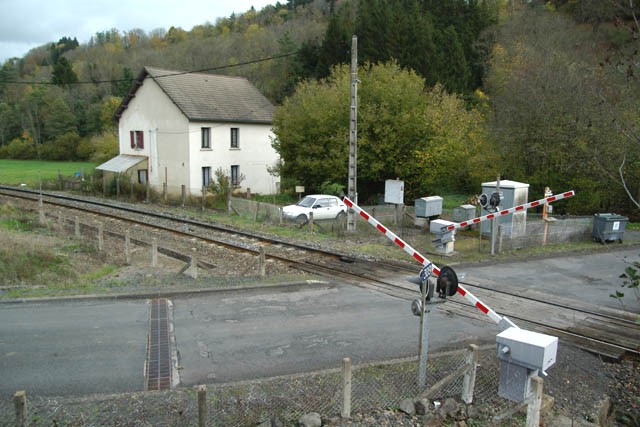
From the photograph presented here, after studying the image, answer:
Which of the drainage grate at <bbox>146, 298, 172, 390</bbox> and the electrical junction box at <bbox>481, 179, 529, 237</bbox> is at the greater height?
the electrical junction box at <bbox>481, 179, 529, 237</bbox>

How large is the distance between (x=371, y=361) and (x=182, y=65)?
3068 inches

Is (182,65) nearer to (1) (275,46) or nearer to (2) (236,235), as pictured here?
(1) (275,46)

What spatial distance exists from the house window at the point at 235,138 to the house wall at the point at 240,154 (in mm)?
151

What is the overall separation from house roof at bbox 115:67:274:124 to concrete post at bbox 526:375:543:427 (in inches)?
1223

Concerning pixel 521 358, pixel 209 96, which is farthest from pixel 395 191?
pixel 209 96

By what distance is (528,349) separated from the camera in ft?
20.9

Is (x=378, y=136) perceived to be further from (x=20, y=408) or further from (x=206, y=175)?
(x=20, y=408)

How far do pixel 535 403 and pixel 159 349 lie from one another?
567 centimetres

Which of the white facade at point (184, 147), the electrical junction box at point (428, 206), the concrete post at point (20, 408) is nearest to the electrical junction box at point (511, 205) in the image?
the electrical junction box at point (428, 206)

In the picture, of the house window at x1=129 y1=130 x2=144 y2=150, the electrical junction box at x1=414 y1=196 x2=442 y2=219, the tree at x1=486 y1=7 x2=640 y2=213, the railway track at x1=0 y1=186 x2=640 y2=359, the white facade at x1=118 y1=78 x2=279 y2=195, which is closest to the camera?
the railway track at x1=0 y1=186 x2=640 y2=359

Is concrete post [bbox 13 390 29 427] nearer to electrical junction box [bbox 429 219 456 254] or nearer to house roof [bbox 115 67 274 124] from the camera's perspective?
electrical junction box [bbox 429 219 456 254]

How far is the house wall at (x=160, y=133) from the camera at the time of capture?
114 ft

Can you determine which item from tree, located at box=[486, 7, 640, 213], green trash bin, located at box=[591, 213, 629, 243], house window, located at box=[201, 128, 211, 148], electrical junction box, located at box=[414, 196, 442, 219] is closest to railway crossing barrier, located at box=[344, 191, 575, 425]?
electrical junction box, located at box=[414, 196, 442, 219]

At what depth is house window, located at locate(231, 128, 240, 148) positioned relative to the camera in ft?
122
